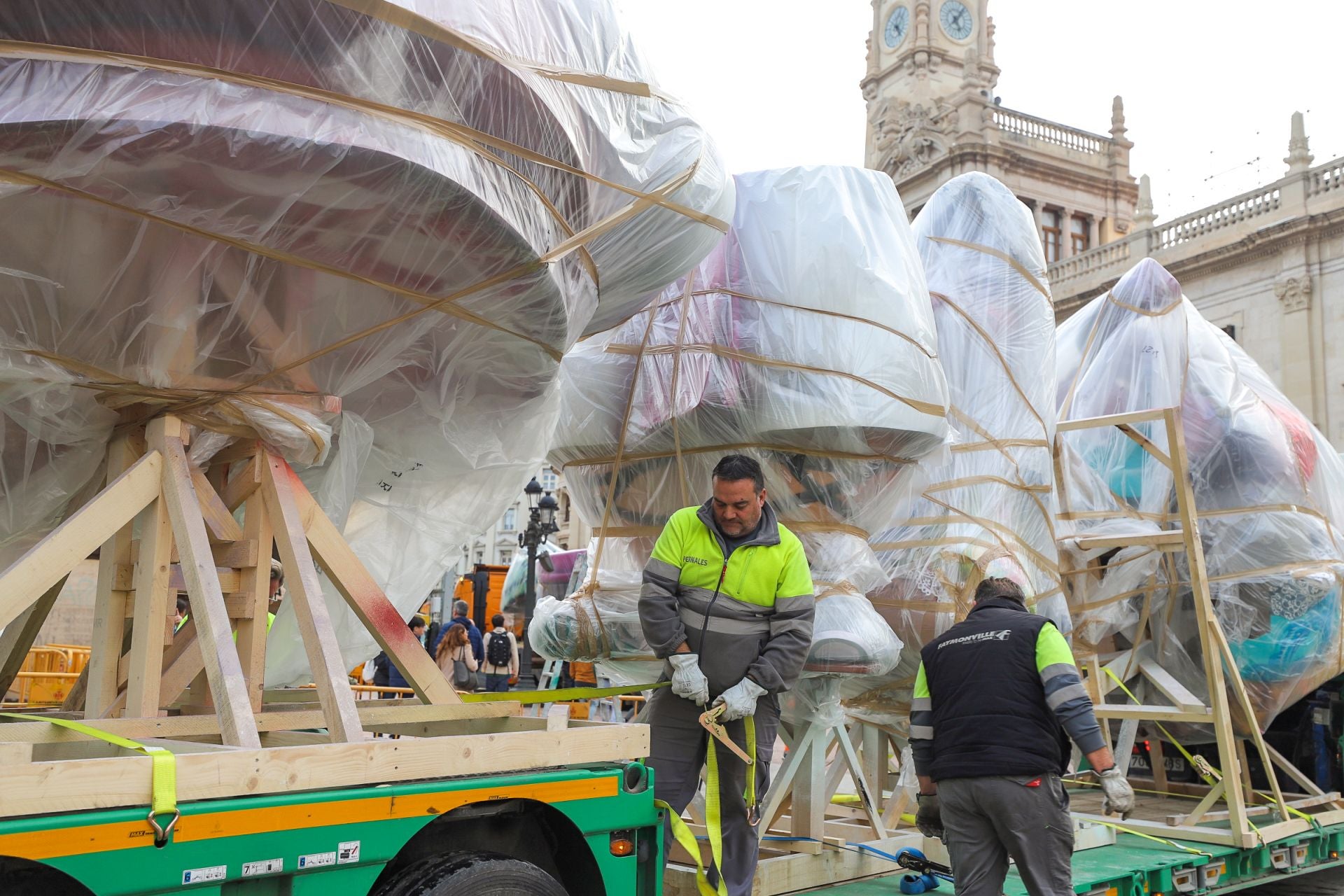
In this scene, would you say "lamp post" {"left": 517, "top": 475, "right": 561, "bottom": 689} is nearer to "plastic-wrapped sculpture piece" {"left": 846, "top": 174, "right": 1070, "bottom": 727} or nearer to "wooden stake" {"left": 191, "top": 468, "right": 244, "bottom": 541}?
"plastic-wrapped sculpture piece" {"left": 846, "top": 174, "right": 1070, "bottom": 727}

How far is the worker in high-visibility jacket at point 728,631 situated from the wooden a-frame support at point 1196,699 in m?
3.34

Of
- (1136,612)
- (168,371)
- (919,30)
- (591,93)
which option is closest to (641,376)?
(591,93)

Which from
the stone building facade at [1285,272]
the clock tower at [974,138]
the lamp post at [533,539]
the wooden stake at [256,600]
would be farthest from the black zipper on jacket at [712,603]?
the clock tower at [974,138]

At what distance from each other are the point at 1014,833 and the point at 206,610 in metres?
3.01

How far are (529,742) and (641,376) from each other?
2432 millimetres

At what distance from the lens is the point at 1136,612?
8.19 meters

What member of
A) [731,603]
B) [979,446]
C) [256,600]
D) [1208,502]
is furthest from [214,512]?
[1208,502]

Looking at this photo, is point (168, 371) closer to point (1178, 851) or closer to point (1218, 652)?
point (1178, 851)

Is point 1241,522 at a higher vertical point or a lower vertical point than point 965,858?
higher

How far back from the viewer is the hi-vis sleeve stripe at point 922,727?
15.9 feet

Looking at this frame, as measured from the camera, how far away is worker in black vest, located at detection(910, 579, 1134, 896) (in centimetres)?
445

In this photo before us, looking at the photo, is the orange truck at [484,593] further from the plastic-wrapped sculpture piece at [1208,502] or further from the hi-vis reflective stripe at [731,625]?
the hi-vis reflective stripe at [731,625]

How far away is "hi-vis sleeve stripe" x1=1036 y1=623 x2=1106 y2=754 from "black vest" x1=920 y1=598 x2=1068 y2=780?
0.24 ft

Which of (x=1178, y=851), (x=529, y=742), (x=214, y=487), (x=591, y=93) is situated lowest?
(x=1178, y=851)
